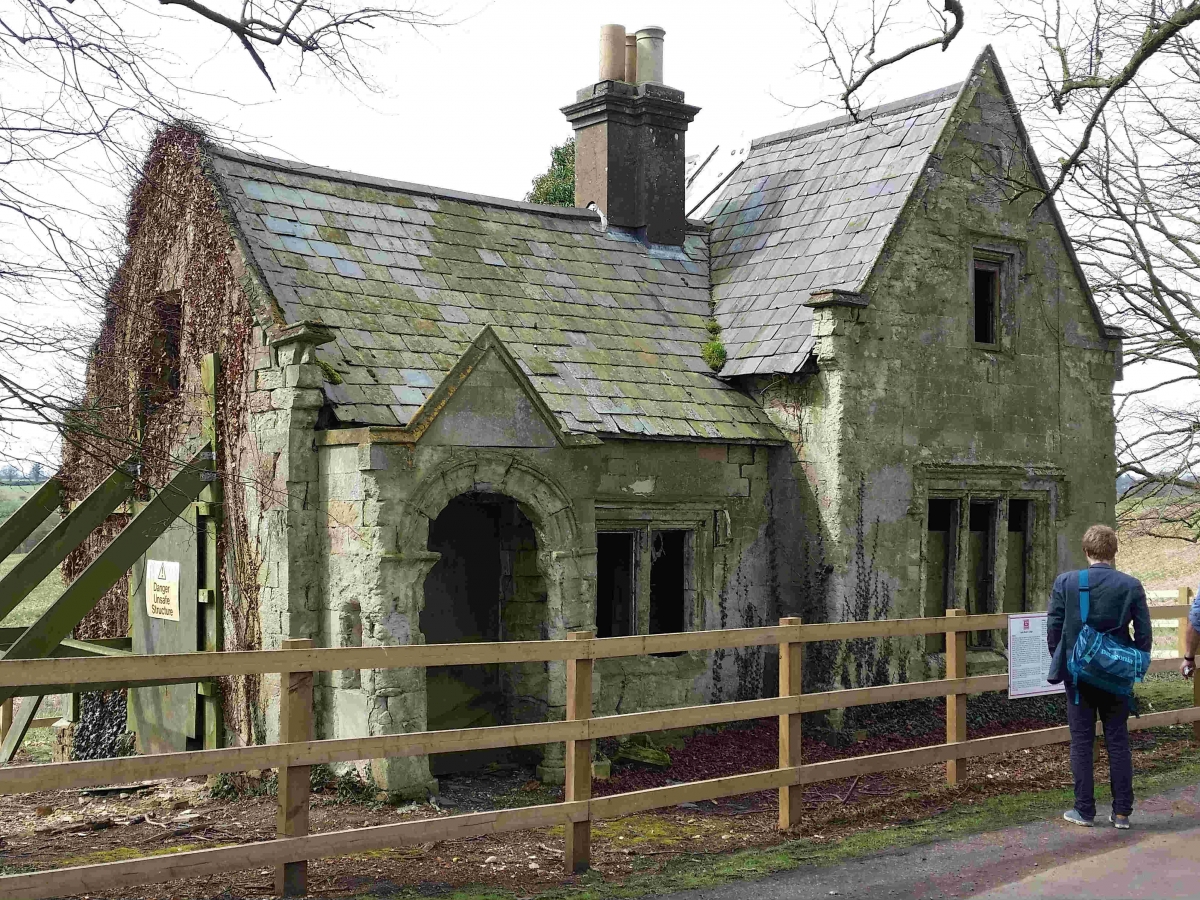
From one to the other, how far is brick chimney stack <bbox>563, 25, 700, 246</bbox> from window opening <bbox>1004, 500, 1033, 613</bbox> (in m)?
5.42

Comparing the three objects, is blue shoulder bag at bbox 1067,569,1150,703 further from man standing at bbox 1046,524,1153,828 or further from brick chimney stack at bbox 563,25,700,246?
brick chimney stack at bbox 563,25,700,246

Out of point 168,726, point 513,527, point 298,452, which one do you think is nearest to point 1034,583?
point 513,527

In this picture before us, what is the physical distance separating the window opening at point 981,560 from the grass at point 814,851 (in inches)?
206

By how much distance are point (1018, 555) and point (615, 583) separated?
5229 millimetres

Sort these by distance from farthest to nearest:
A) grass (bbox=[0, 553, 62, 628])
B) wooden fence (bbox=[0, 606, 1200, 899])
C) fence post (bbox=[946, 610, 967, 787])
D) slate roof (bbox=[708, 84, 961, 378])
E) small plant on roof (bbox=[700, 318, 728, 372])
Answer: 1. grass (bbox=[0, 553, 62, 628])
2. small plant on roof (bbox=[700, 318, 728, 372])
3. slate roof (bbox=[708, 84, 961, 378])
4. fence post (bbox=[946, 610, 967, 787])
5. wooden fence (bbox=[0, 606, 1200, 899])

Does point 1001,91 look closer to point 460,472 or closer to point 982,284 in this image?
point 982,284

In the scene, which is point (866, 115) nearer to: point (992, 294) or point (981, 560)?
point (992, 294)

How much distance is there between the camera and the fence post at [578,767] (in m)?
6.88

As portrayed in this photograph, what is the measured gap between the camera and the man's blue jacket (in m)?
7.49

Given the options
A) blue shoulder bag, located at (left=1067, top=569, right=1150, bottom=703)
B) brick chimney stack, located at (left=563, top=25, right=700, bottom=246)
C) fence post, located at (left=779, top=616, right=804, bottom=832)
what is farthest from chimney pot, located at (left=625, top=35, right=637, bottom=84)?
blue shoulder bag, located at (left=1067, top=569, right=1150, bottom=703)

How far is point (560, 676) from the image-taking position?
10.8m

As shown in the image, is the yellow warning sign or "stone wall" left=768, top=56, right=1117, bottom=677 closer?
the yellow warning sign

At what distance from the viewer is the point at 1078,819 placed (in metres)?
7.75

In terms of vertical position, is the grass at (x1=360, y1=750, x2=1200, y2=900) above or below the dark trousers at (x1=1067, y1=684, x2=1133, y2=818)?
below
